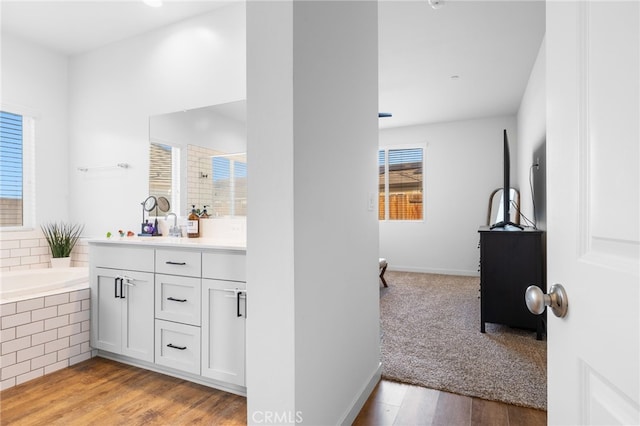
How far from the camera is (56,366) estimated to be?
2.35 meters

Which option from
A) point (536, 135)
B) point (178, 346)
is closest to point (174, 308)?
point (178, 346)

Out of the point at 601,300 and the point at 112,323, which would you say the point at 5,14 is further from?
the point at 601,300

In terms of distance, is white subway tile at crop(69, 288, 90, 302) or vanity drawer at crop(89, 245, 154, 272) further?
white subway tile at crop(69, 288, 90, 302)

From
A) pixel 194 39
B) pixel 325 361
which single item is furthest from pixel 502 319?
pixel 194 39

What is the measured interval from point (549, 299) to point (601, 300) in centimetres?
17

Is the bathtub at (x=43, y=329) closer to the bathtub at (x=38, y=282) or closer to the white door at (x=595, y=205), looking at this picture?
the bathtub at (x=38, y=282)

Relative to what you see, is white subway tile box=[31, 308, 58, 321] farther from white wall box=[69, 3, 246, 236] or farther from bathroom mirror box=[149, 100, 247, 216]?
bathroom mirror box=[149, 100, 247, 216]

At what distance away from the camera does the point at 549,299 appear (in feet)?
2.25

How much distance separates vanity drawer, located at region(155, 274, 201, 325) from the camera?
2.10 m

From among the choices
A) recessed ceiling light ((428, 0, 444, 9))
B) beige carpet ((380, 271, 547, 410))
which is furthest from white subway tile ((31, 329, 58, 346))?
recessed ceiling light ((428, 0, 444, 9))

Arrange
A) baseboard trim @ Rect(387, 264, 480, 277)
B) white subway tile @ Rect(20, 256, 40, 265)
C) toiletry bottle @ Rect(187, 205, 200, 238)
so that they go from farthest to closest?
baseboard trim @ Rect(387, 264, 480, 277), white subway tile @ Rect(20, 256, 40, 265), toiletry bottle @ Rect(187, 205, 200, 238)

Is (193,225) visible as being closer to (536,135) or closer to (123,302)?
(123,302)

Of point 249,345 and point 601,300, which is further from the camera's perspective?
point 249,345

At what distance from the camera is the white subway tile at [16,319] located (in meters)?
2.11
